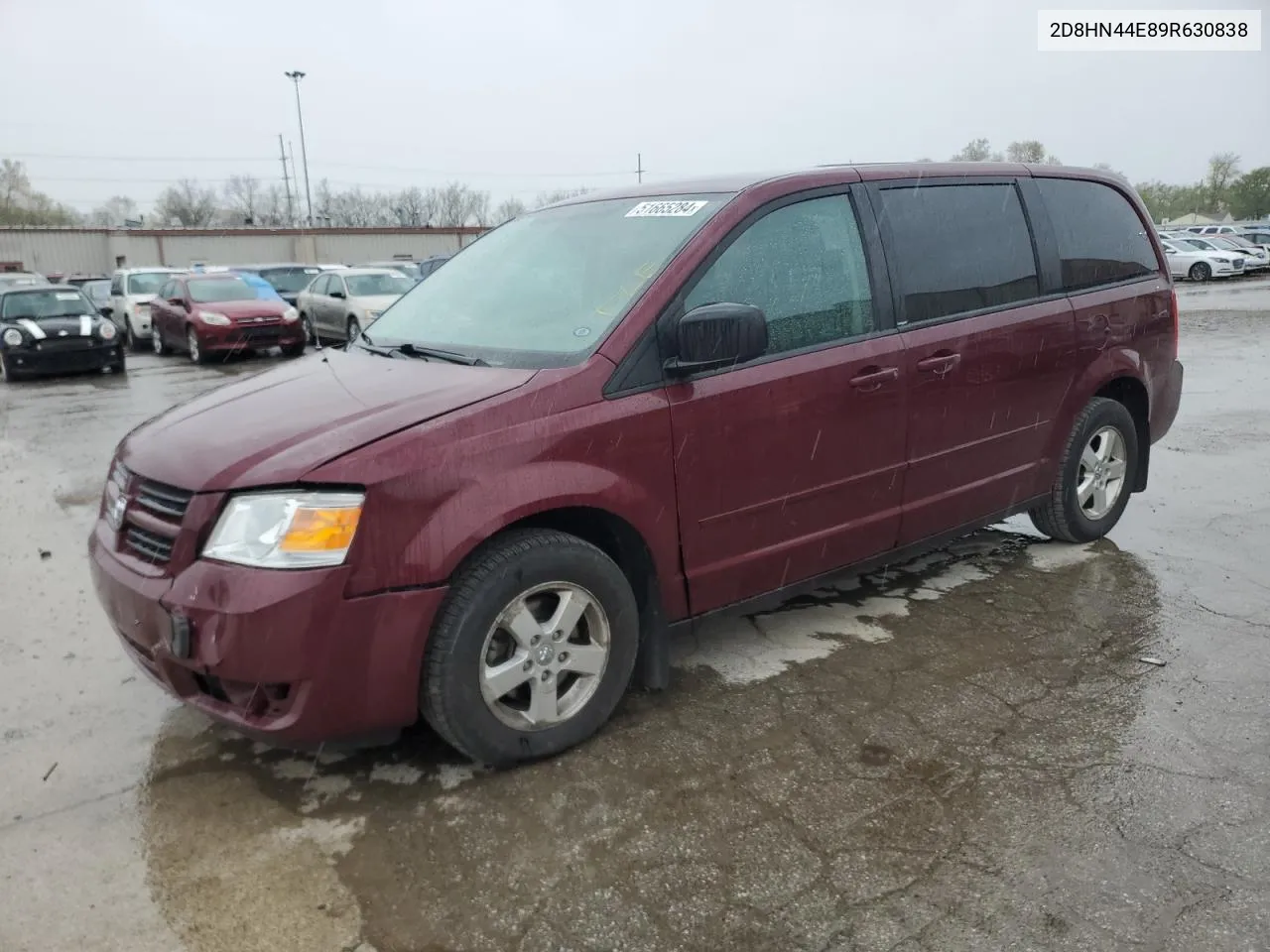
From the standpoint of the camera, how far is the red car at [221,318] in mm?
15141

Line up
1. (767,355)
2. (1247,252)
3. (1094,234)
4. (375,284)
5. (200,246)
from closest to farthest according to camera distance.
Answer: (767,355), (1094,234), (375,284), (1247,252), (200,246)

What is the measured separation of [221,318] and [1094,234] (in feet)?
45.6

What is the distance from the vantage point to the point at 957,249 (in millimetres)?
4059

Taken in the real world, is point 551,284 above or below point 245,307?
above

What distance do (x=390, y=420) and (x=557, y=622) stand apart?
2.65 feet

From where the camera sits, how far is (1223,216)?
10356 centimetres

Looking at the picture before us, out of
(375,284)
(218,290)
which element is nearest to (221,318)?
(218,290)

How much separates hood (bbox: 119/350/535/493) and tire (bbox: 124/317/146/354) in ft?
56.6

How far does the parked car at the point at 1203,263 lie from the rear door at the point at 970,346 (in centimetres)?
3040

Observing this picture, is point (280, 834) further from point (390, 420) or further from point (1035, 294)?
point (1035, 294)

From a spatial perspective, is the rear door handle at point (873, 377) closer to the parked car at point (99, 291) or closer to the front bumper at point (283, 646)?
the front bumper at point (283, 646)

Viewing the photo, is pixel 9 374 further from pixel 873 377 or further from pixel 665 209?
pixel 873 377

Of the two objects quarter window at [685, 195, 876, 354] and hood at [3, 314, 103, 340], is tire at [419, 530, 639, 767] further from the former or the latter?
hood at [3, 314, 103, 340]

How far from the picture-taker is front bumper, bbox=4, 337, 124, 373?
13.4 m
